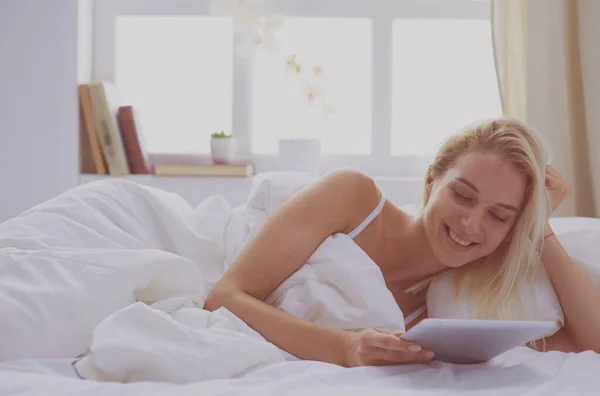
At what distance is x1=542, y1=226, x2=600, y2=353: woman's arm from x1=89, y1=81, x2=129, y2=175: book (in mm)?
1543

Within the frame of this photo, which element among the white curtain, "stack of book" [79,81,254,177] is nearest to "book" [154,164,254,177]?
"stack of book" [79,81,254,177]

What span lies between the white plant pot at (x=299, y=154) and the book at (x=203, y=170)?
0.14 m

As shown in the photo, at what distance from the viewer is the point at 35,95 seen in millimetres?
2527

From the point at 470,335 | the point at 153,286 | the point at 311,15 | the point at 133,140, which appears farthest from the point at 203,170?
the point at 470,335

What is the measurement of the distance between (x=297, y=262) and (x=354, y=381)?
424 millimetres

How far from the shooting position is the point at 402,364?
1.10 metres

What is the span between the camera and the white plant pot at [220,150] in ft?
8.46

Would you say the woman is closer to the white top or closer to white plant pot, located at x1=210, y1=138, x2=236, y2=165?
the white top

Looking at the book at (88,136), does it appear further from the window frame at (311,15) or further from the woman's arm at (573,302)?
the woman's arm at (573,302)

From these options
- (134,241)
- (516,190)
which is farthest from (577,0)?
(134,241)

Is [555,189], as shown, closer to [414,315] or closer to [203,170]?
[414,315]

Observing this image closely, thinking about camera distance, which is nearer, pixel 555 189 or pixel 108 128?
pixel 555 189

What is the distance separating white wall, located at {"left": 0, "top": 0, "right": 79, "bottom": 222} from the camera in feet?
8.26

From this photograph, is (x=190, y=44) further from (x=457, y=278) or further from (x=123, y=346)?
(x=123, y=346)
